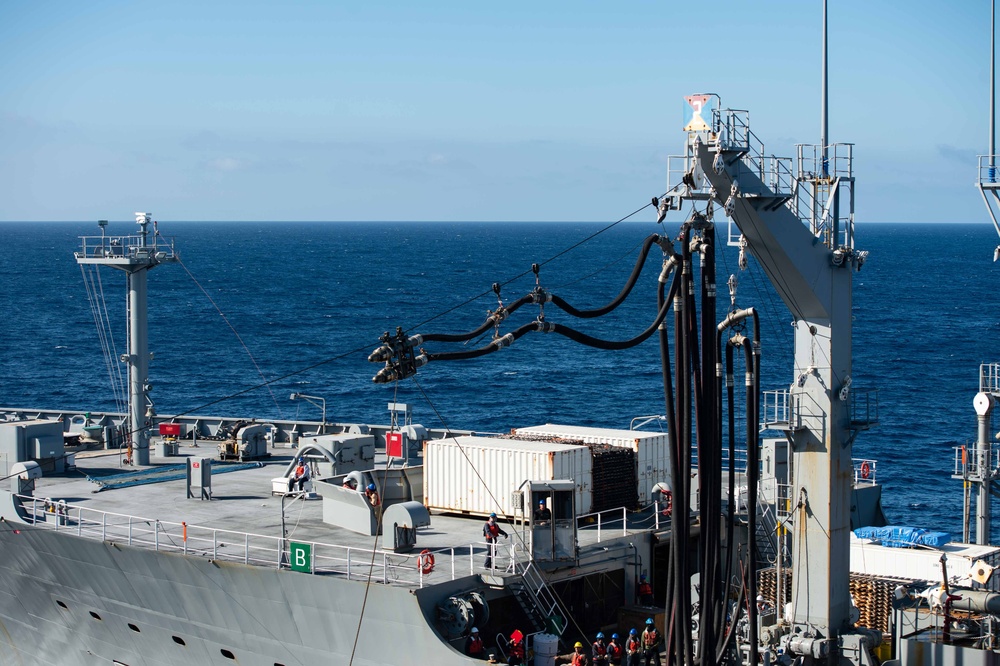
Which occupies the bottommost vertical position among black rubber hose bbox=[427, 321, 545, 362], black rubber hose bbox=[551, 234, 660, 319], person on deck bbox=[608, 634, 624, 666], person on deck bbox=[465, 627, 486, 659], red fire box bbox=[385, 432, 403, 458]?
person on deck bbox=[608, 634, 624, 666]

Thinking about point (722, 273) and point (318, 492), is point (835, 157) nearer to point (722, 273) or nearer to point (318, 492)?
point (318, 492)

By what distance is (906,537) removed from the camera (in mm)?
31578

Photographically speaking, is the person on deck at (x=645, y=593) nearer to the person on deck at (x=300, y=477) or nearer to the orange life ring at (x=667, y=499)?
the orange life ring at (x=667, y=499)

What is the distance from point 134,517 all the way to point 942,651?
65.1ft

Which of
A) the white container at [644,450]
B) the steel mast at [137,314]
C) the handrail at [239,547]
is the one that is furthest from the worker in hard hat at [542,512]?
the steel mast at [137,314]

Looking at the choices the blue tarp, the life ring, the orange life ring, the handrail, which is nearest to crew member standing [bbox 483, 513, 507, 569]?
the handrail

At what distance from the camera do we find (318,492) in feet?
105

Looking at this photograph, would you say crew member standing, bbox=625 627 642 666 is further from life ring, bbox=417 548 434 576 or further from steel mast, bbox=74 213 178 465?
steel mast, bbox=74 213 178 465

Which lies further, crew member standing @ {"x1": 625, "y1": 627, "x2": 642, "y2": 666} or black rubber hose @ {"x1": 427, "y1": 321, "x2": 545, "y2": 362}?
crew member standing @ {"x1": 625, "y1": 627, "x2": 642, "y2": 666}

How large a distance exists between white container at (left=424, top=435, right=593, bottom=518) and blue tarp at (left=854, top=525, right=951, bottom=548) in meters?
8.18

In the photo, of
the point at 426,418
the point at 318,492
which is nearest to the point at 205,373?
the point at 426,418

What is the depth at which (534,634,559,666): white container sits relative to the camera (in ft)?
80.0

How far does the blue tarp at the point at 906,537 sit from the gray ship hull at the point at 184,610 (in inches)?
511

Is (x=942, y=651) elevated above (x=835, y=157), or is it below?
below
